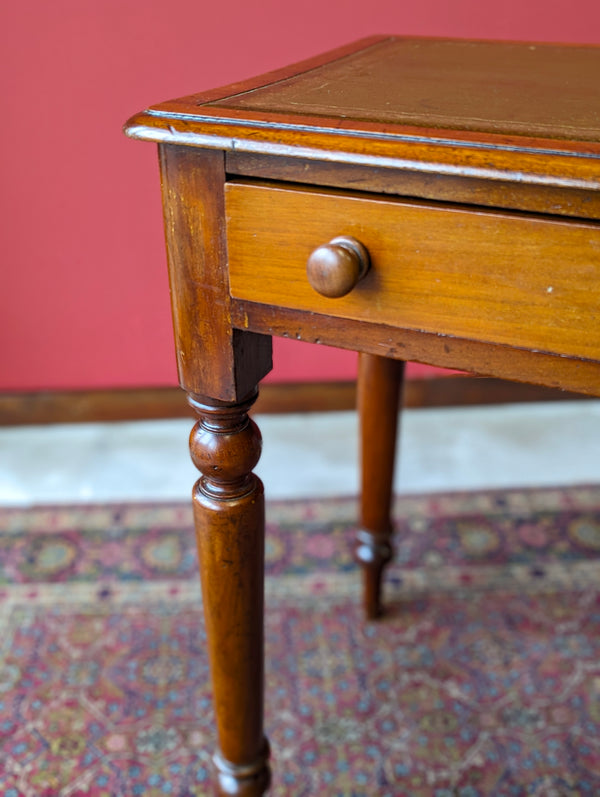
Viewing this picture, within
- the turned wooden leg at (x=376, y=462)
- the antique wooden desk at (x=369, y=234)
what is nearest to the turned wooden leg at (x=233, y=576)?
the antique wooden desk at (x=369, y=234)

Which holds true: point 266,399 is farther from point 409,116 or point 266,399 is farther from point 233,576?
point 409,116

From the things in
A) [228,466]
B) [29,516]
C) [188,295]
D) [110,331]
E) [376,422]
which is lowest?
[29,516]

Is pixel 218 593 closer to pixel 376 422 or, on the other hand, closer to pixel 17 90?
pixel 376 422

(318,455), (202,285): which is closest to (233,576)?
(202,285)

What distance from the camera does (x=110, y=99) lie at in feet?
5.53

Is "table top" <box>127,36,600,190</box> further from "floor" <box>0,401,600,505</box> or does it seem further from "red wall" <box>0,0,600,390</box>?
"floor" <box>0,401,600,505</box>

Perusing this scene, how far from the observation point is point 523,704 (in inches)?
46.3

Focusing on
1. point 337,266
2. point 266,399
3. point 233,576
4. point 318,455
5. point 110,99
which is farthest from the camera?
point 266,399

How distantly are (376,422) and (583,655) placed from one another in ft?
1.60

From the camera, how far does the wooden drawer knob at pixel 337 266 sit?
0.57 m

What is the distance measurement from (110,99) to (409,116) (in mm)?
1237

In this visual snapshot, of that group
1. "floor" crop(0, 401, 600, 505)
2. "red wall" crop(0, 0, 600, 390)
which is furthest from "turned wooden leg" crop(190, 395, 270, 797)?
"red wall" crop(0, 0, 600, 390)

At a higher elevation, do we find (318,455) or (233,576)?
(233,576)

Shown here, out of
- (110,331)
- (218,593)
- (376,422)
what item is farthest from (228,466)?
(110,331)
